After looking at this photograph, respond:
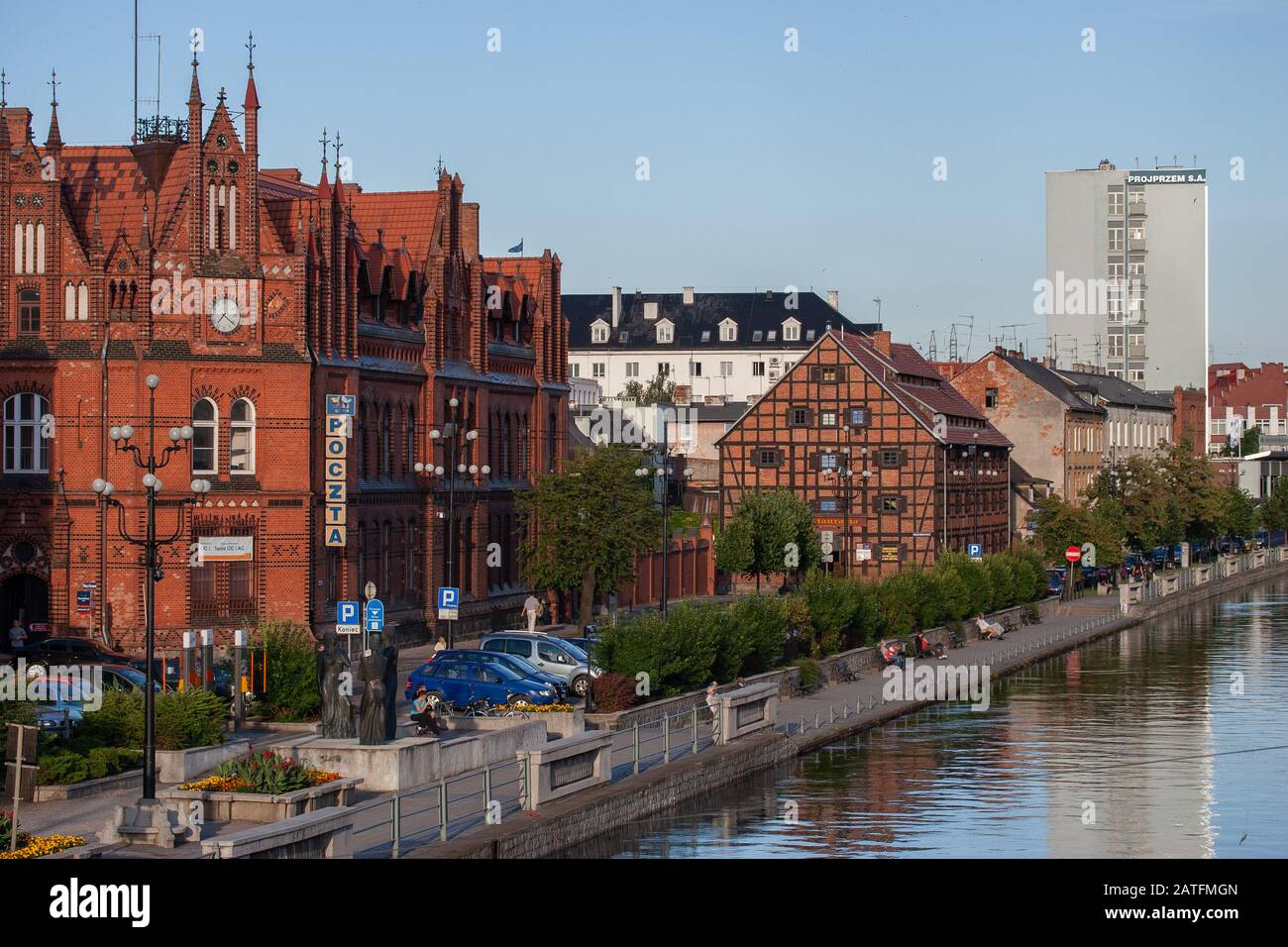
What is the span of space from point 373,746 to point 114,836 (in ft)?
18.6

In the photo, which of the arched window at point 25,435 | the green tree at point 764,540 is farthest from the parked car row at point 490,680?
the green tree at point 764,540

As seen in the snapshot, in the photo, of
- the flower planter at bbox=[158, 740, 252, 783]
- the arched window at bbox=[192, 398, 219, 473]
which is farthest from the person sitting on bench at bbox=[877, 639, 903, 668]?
the flower planter at bbox=[158, 740, 252, 783]

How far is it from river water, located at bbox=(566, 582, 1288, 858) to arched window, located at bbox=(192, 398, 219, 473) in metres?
19.4

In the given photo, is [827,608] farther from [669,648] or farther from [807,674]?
[669,648]

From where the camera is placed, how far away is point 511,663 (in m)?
43.7

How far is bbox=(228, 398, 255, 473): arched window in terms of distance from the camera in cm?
5259

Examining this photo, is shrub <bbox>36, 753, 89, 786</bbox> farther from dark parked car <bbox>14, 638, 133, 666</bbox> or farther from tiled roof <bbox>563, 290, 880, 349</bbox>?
tiled roof <bbox>563, 290, 880, 349</bbox>

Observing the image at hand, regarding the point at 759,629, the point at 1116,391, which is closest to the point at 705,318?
the point at 1116,391

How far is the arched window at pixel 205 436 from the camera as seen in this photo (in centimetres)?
5231

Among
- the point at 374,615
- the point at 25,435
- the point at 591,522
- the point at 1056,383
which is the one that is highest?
the point at 1056,383

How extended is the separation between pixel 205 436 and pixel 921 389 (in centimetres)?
4654

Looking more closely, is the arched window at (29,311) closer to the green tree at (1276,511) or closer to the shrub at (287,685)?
the shrub at (287,685)
